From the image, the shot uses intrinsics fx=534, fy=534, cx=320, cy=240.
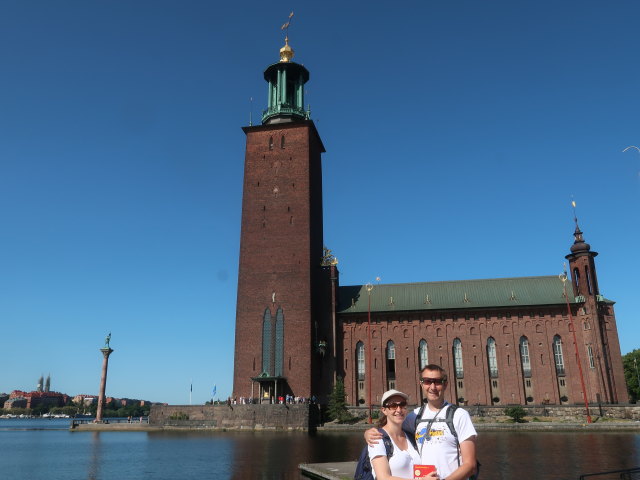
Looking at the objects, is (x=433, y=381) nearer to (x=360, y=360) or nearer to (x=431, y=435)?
(x=431, y=435)

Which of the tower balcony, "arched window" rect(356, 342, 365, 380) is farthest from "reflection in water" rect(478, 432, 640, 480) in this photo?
the tower balcony

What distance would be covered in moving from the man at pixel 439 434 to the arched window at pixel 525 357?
56994 millimetres

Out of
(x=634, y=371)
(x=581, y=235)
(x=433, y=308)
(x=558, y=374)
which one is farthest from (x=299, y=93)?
(x=634, y=371)

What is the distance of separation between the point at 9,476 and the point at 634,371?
7813 cm

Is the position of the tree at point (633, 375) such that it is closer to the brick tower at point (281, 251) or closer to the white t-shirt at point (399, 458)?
the brick tower at point (281, 251)

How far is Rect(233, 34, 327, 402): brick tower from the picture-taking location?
176 ft

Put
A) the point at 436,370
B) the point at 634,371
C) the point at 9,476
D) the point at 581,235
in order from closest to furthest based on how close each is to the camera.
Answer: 1. the point at 436,370
2. the point at 9,476
3. the point at 581,235
4. the point at 634,371

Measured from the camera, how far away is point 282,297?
55.5 meters

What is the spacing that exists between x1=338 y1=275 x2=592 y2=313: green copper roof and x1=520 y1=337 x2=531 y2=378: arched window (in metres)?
4.00

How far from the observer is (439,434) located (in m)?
5.00

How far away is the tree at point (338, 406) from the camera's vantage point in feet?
174

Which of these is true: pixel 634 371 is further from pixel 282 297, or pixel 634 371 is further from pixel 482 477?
pixel 482 477

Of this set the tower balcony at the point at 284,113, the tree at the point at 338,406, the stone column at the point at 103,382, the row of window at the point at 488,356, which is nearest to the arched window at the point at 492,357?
the row of window at the point at 488,356

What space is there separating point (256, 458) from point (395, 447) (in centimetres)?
2283
